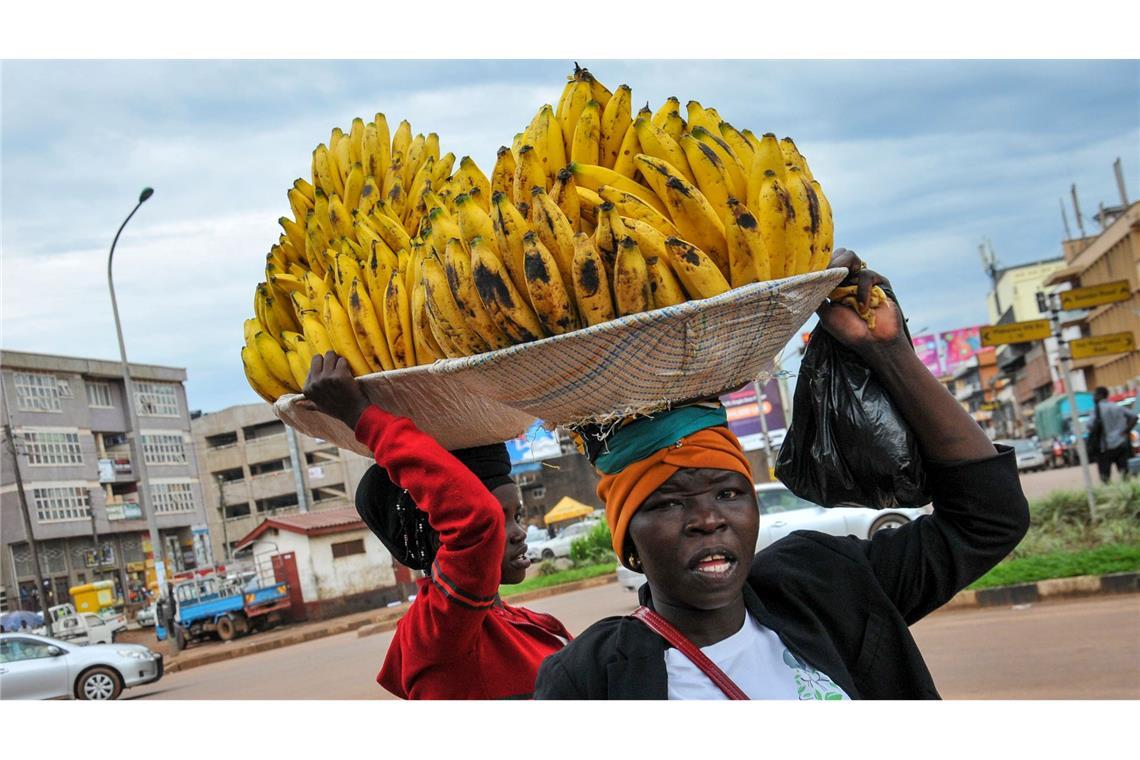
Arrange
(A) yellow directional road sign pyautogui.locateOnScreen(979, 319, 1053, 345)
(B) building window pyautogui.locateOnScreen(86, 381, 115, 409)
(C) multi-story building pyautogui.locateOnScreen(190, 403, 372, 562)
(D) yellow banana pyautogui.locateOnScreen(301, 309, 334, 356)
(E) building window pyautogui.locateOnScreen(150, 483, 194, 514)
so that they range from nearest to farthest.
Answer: (D) yellow banana pyautogui.locateOnScreen(301, 309, 334, 356)
(A) yellow directional road sign pyautogui.locateOnScreen(979, 319, 1053, 345)
(B) building window pyautogui.locateOnScreen(86, 381, 115, 409)
(E) building window pyautogui.locateOnScreen(150, 483, 194, 514)
(C) multi-story building pyautogui.locateOnScreen(190, 403, 372, 562)

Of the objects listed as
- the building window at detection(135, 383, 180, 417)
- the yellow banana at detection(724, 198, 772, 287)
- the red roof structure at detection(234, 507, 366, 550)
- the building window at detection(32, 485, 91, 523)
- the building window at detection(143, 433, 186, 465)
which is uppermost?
the building window at detection(135, 383, 180, 417)

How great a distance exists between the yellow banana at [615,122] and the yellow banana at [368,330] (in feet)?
1.86

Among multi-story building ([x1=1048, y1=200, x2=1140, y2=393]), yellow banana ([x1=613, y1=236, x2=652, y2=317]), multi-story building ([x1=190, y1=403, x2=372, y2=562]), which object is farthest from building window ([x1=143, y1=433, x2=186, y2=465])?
yellow banana ([x1=613, y1=236, x2=652, y2=317])

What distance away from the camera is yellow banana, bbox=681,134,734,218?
6.03 feet

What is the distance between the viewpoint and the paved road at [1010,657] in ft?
21.0

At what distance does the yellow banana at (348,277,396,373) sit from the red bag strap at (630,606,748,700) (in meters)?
0.75

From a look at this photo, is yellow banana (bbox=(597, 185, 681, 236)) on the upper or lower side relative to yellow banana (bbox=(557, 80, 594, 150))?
lower

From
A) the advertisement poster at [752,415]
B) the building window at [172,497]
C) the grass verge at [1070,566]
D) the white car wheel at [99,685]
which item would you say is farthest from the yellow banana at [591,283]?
the building window at [172,497]

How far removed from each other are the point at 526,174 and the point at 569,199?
0.13 metres

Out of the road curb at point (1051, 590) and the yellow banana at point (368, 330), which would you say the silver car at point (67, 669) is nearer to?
the road curb at point (1051, 590)

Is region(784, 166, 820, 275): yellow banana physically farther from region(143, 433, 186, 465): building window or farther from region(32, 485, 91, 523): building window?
region(143, 433, 186, 465): building window

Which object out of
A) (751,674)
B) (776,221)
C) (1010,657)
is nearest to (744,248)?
(776,221)

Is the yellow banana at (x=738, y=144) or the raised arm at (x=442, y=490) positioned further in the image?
the raised arm at (x=442, y=490)

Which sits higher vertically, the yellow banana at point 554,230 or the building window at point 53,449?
the building window at point 53,449
